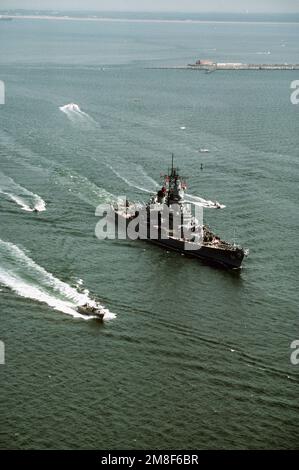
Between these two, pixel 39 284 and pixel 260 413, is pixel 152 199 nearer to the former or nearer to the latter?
pixel 39 284

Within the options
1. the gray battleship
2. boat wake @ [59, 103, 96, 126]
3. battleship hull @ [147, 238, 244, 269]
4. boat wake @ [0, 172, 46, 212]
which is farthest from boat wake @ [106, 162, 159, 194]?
boat wake @ [59, 103, 96, 126]

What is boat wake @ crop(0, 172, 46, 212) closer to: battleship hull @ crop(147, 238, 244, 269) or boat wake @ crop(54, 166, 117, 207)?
boat wake @ crop(54, 166, 117, 207)

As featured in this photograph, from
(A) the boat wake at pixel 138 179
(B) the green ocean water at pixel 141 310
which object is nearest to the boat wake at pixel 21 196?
(B) the green ocean water at pixel 141 310

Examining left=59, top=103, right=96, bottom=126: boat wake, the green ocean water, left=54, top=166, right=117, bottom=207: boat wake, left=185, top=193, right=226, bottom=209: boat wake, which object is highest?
left=59, top=103, right=96, bottom=126: boat wake

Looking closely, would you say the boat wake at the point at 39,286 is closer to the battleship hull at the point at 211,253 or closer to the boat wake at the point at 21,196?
the boat wake at the point at 21,196

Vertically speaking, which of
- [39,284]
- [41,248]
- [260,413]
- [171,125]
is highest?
[171,125]

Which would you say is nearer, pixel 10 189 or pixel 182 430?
pixel 182 430
